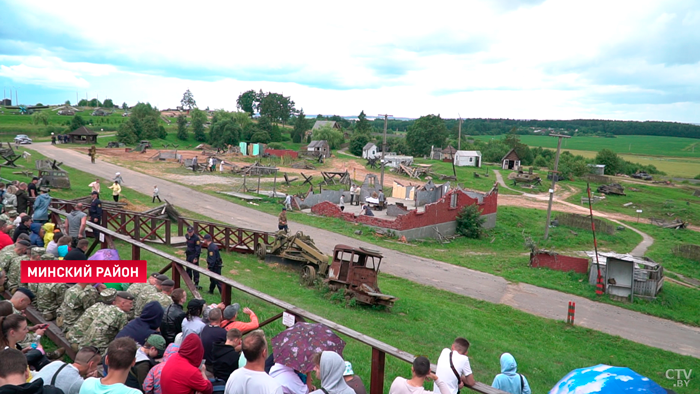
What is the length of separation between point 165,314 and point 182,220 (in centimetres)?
1352

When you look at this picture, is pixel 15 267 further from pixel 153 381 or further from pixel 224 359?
pixel 224 359

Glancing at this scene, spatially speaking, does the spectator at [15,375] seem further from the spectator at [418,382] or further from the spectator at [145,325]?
the spectator at [418,382]

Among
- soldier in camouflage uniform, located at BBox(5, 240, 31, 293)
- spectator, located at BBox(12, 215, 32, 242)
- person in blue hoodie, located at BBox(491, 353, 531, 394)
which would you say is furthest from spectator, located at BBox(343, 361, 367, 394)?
spectator, located at BBox(12, 215, 32, 242)

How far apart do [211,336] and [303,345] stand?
5.09 ft

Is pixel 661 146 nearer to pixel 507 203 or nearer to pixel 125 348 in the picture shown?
pixel 507 203

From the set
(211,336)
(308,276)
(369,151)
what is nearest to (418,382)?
(211,336)

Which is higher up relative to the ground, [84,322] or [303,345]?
[303,345]

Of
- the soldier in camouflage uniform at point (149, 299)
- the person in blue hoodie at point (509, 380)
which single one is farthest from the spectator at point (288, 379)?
the soldier in camouflage uniform at point (149, 299)

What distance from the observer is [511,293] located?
66.9ft

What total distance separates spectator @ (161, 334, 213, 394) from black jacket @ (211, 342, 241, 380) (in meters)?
0.60

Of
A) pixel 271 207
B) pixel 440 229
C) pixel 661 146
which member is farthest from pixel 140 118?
pixel 661 146

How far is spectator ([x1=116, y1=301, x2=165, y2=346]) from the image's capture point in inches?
247

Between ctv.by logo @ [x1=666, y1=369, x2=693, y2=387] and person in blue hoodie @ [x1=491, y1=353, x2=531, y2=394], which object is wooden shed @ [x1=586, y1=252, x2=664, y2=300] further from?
person in blue hoodie @ [x1=491, y1=353, x2=531, y2=394]

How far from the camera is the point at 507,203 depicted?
4512 cm
